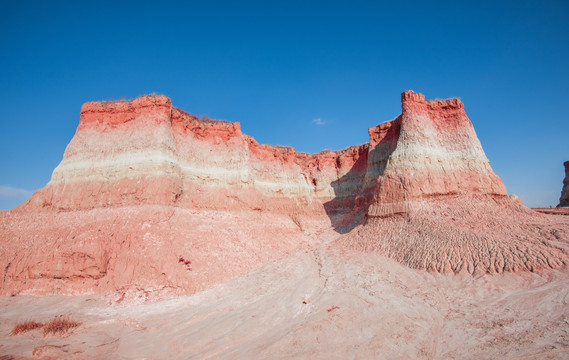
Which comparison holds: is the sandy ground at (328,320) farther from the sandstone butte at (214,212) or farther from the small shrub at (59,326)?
the sandstone butte at (214,212)

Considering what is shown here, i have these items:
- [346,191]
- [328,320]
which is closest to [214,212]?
[328,320]

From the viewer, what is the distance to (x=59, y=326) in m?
8.53

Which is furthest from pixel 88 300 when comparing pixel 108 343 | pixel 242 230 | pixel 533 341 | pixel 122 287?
pixel 533 341

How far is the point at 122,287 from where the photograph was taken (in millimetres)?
12141

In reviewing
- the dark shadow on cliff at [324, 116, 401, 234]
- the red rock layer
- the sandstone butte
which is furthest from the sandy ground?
the dark shadow on cliff at [324, 116, 401, 234]

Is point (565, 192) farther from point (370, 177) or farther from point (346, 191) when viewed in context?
point (370, 177)

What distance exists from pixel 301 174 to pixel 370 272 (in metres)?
15.5

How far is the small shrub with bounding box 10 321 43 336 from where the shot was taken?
841 centimetres

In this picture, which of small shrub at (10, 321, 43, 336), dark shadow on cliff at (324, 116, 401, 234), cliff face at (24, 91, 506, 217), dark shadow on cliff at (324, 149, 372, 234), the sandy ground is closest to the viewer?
the sandy ground

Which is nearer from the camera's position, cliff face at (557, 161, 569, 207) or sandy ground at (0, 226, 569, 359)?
sandy ground at (0, 226, 569, 359)

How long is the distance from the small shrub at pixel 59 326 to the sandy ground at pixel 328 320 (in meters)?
0.19

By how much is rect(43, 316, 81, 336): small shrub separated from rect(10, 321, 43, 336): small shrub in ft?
1.68

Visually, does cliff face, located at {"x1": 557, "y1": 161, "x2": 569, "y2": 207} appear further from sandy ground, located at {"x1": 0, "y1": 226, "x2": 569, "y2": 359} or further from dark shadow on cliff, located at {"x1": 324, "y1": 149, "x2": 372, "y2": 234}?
sandy ground, located at {"x1": 0, "y1": 226, "x2": 569, "y2": 359}

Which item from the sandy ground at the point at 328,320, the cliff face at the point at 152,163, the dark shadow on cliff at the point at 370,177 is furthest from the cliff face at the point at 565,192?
the cliff face at the point at 152,163
